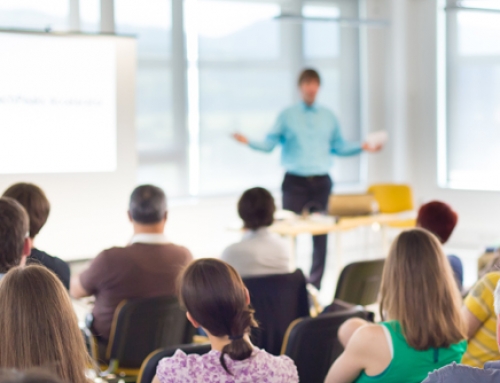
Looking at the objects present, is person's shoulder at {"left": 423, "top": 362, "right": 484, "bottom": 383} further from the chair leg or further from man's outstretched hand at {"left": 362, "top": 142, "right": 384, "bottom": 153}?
man's outstretched hand at {"left": 362, "top": 142, "right": 384, "bottom": 153}

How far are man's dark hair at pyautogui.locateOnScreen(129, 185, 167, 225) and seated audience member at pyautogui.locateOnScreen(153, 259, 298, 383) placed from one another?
5.17ft

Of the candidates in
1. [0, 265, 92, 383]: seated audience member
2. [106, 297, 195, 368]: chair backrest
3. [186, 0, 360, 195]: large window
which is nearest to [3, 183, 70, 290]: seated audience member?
[106, 297, 195, 368]: chair backrest

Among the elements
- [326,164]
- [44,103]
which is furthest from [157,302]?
[326,164]

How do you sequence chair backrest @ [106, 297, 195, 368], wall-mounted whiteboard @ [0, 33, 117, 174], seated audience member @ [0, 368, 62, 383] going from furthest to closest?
wall-mounted whiteboard @ [0, 33, 117, 174]
chair backrest @ [106, 297, 195, 368]
seated audience member @ [0, 368, 62, 383]

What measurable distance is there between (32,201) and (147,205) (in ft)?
1.74

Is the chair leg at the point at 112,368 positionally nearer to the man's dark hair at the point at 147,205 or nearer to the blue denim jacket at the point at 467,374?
the man's dark hair at the point at 147,205

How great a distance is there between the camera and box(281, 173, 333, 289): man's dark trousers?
6410 millimetres

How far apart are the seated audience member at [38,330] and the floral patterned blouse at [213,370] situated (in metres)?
0.39

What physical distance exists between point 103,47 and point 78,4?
3.28 feet

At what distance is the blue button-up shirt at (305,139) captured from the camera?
657cm

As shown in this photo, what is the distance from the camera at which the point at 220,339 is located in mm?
1972

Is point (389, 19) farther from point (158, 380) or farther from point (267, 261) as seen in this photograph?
point (158, 380)

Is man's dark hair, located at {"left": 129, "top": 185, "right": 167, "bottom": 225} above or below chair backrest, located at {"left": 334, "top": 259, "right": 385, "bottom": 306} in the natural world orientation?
above

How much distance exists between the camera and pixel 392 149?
898 centimetres
